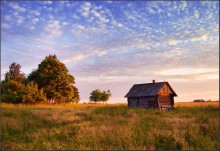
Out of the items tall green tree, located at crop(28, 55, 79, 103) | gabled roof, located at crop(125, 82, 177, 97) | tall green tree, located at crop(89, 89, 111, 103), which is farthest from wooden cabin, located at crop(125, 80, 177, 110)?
tall green tree, located at crop(89, 89, 111, 103)

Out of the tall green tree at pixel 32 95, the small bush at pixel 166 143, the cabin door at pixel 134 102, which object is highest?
the tall green tree at pixel 32 95

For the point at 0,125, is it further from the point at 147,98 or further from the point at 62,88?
the point at 62,88

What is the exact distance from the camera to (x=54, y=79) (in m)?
42.6

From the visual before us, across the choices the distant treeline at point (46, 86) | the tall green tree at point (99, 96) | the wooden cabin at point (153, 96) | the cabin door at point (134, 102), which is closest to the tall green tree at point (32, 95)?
the distant treeline at point (46, 86)

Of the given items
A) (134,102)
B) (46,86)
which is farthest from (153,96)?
(46,86)

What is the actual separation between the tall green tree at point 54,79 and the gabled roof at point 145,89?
41.1 feet

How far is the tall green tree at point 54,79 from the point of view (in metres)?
42.5

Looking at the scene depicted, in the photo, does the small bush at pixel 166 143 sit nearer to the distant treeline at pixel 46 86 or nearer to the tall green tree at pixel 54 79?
the distant treeline at pixel 46 86

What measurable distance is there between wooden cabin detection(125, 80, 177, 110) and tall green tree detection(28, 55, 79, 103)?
1252 centimetres

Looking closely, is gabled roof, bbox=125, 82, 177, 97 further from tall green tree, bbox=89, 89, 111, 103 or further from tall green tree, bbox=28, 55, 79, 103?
tall green tree, bbox=89, 89, 111, 103

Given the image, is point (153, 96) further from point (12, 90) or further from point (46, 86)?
point (12, 90)

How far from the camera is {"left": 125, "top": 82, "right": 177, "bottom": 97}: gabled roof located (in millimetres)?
33531

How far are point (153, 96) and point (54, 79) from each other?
60.2 ft

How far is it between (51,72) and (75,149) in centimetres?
3546
